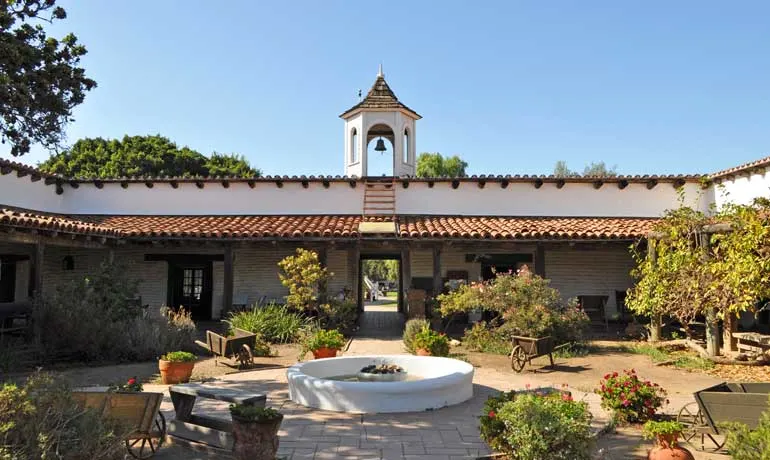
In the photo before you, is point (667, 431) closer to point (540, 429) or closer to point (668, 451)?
point (668, 451)

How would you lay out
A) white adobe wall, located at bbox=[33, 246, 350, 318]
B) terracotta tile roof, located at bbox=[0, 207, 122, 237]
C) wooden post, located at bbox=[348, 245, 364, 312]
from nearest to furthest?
1. terracotta tile roof, located at bbox=[0, 207, 122, 237]
2. wooden post, located at bbox=[348, 245, 364, 312]
3. white adobe wall, located at bbox=[33, 246, 350, 318]

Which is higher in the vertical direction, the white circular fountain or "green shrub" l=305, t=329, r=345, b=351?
"green shrub" l=305, t=329, r=345, b=351

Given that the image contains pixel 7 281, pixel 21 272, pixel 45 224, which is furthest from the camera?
pixel 21 272

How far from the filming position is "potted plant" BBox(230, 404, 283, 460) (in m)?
4.75

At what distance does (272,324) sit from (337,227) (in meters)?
3.39

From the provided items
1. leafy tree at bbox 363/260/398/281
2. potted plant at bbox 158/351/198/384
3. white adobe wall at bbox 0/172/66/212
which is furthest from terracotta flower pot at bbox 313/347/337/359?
leafy tree at bbox 363/260/398/281

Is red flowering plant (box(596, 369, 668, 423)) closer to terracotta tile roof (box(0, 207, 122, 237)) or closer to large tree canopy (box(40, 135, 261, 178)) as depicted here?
terracotta tile roof (box(0, 207, 122, 237))

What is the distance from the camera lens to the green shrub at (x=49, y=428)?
3.62m

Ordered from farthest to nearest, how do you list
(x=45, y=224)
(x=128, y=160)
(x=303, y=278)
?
(x=128, y=160) < (x=303, y=278) < (x=45, y=224)

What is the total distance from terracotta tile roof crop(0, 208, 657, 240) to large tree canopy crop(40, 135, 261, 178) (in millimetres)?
17123

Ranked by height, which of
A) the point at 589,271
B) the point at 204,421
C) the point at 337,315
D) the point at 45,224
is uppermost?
the point at 45,224

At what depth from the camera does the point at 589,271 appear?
53.8ft

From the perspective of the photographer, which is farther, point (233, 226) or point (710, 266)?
point (233, 226)

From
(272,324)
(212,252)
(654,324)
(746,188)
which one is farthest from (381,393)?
Answer: (746,188)
